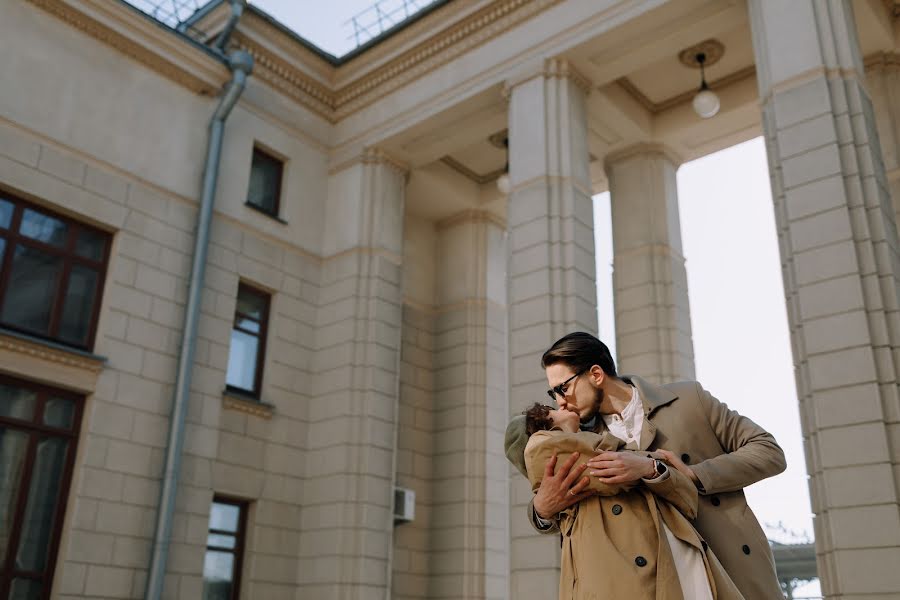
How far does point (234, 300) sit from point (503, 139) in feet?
19.4

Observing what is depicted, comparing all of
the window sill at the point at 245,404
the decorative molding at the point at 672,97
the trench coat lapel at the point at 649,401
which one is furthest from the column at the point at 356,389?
the trench coat lapel at the point at 649,401

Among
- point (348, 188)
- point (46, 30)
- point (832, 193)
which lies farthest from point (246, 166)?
point (832, 193)

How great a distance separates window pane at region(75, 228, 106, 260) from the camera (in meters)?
12.1

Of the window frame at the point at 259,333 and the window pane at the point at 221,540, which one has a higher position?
the window frame at the point at 259,333

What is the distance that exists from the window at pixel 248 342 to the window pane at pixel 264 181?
1.62 metres

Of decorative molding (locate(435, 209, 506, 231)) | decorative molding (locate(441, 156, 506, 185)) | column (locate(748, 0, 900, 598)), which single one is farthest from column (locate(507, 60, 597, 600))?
decorative molding (locate(435, 209, 506, 231))

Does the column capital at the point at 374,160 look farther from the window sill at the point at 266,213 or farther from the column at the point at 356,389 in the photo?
the window sill at the point at 266,213

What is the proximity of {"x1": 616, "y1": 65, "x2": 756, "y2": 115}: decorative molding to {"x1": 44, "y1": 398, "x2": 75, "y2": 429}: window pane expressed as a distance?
32.4 ft

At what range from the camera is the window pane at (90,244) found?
1207cm

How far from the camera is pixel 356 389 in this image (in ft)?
45.5

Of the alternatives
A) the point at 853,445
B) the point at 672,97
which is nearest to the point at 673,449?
the point at 853,445

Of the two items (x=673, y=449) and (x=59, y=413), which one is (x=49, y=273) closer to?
(x=59, y=413)

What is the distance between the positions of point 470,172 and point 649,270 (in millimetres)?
4653

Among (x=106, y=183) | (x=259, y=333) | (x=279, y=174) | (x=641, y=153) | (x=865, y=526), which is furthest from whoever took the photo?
(x=641, y=153)
